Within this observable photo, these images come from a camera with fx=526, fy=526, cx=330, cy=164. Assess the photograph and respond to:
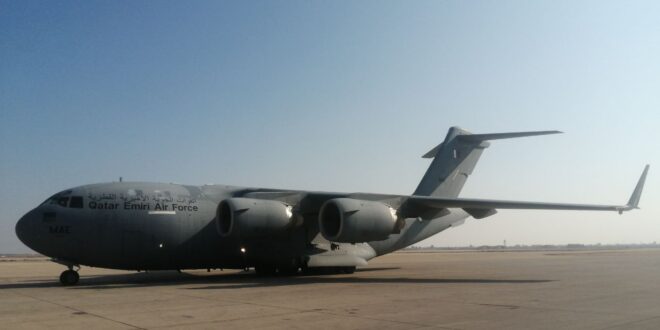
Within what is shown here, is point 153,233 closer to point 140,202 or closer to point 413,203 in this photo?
point 140,202

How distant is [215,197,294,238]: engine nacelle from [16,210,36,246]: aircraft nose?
488cm

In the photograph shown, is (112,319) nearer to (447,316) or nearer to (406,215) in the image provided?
(447,316)

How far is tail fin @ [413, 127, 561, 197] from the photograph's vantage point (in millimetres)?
21672

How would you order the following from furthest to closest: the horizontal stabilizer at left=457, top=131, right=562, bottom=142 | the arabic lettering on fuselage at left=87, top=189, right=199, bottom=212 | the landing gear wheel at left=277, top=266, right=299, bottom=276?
the horizontal stabilizer at left=457, top=131, right=562, bottom=142 → the landing gear wheel at left=277, top=266, right=299, bottom=276 → the arabic lettering on fuselage at left=87, top=189, right=199, bottom=212

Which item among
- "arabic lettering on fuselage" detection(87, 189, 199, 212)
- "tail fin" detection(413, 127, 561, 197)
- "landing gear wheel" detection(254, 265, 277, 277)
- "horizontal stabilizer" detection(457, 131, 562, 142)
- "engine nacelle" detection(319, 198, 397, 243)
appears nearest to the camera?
"arabic lettering on fuselage" detection(87, 189, 199, 212)

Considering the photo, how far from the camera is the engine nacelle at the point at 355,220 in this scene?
15.2 meters

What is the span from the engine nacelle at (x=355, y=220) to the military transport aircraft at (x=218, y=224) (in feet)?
0.10

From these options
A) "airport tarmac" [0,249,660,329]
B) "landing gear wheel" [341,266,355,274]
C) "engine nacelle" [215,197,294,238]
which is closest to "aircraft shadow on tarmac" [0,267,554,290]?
"airport tarmac" [0,249,660,329]

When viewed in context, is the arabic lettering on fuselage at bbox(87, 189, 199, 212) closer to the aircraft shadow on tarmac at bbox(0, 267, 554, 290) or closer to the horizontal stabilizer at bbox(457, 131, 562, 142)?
the aircraft shadow on tarmac at bbox(0, 267, 554, 290)

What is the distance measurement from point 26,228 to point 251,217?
19.6 feet

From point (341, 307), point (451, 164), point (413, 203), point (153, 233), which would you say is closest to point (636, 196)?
point (451, 164)

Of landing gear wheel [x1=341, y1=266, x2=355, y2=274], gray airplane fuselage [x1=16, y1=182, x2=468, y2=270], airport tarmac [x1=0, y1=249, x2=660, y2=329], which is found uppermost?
gray airplane fuselage [x1=16, y1=182, x2=468, y2=270]

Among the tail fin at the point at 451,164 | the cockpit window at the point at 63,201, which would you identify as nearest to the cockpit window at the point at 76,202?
the cockpit window at the point at 63,201

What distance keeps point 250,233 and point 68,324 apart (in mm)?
7780
